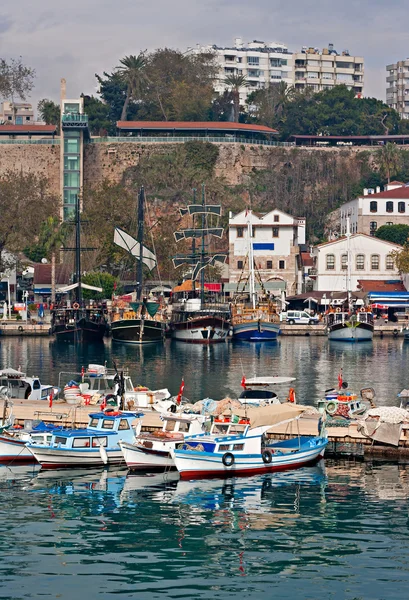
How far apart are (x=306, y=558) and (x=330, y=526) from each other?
11.0 ft

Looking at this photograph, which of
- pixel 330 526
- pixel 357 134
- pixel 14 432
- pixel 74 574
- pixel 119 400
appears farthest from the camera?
pixel 357 134

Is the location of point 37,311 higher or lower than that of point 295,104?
lower

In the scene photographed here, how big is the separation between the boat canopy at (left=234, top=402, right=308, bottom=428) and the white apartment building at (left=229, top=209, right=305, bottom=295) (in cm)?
7486

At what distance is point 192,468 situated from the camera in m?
38.8

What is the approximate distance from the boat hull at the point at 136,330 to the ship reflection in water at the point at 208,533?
171 feet

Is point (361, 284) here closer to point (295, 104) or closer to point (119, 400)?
point (295, 104)

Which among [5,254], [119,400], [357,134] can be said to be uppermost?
[357,134]

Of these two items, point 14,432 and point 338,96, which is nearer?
point 14,432

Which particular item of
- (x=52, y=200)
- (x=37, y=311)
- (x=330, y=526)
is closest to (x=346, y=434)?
(x=330, y=526)

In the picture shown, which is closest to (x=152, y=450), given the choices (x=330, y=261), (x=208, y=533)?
(x=208, y=533)

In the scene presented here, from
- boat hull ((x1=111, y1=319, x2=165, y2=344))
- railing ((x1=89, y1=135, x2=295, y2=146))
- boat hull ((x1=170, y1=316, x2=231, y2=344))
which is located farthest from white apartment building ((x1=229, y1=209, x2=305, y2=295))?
boat hull ((x1=111, y1=319, x2=165, y2=344))

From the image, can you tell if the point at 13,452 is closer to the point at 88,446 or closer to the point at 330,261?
the point at 88,446

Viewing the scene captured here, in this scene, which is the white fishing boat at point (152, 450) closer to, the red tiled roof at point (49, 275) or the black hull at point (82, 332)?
the black hull at point (82, 332)

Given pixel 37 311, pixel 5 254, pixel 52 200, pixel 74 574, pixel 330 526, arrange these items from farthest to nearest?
1. pixel 52 200
2. pixel 5 254
3. pixel 37 311
4. pixel 330 526
5. pixel 74 574
